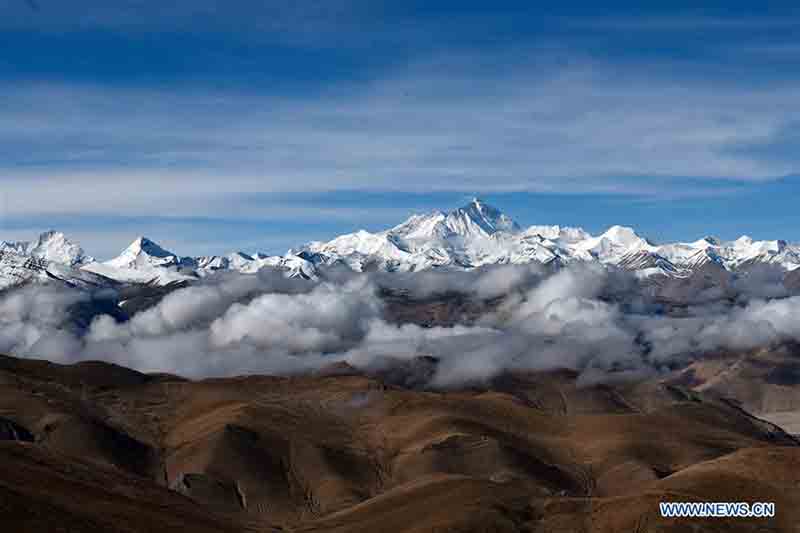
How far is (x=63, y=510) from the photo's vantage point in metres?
195

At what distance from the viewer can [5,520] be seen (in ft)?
577

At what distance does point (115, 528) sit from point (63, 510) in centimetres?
1045

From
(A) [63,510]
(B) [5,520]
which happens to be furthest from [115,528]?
(B) [5,520]

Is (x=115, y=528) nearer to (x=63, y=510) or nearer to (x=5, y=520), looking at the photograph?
(x=63, y=510)

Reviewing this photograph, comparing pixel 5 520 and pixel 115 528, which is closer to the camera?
pixel 5 520

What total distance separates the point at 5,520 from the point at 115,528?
86.1 feet

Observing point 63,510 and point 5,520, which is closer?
point 5,520

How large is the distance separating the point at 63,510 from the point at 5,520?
64.6ft

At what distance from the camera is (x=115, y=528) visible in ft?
648
